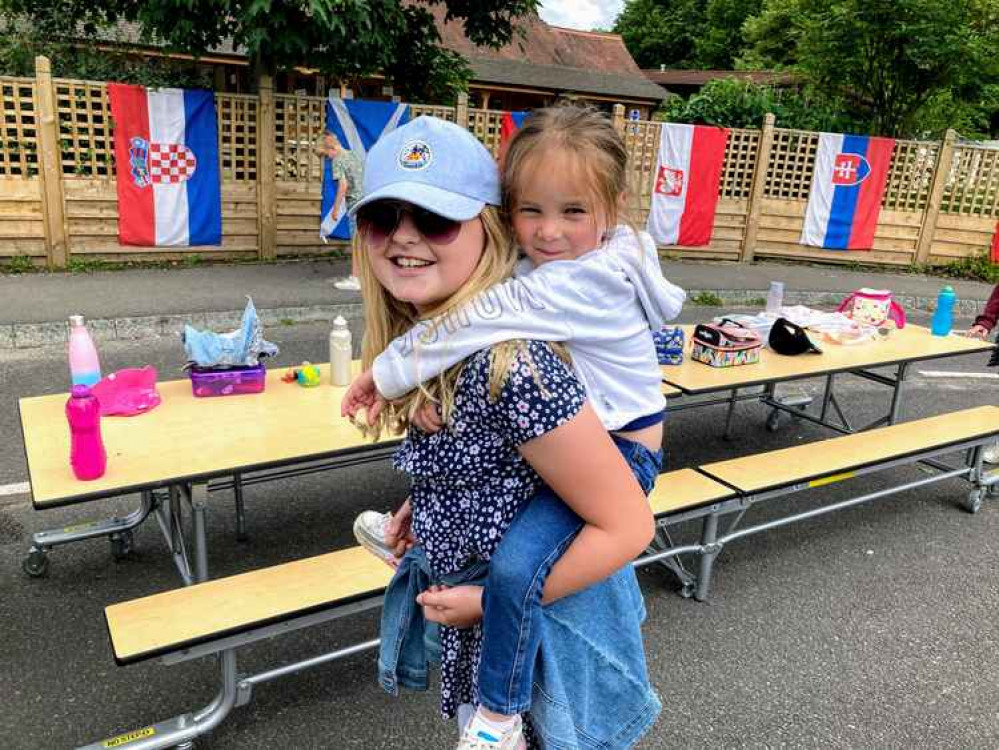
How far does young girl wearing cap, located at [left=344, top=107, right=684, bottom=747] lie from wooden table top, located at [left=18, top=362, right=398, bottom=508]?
143 cm

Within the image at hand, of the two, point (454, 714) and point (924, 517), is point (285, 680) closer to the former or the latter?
point (454, 714)

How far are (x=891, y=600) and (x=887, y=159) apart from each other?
1037 cm

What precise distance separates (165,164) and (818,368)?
765 cm

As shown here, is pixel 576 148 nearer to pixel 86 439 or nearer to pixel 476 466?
pixel 476 466

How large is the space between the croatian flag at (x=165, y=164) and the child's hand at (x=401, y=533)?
860 cm

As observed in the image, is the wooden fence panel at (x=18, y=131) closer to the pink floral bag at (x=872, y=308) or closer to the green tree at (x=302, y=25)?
the green tree at (x=302, y=25)

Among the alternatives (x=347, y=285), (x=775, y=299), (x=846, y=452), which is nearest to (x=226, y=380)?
(x=846, y=452)

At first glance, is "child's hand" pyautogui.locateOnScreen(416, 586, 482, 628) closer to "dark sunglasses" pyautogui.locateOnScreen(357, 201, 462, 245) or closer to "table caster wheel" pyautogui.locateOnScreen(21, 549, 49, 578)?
"dark sunglasses" pyautogui.locateOnScreen(357, 201, 462, 245)

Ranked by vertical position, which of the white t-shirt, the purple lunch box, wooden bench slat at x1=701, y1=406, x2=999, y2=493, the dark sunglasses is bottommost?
wooden bench slat at x1=701, y1=406, x2=999, y2=493

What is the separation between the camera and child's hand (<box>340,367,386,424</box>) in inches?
53.3

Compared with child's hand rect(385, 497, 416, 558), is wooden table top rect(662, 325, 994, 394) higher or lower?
lower

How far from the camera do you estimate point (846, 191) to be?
39.9 ft

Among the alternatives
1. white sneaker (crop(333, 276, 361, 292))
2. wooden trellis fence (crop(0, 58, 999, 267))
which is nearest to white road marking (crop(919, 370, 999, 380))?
wooden trellis fence (crop(0, 58, 999, 267))

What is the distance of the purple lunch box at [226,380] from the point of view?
331 cm
